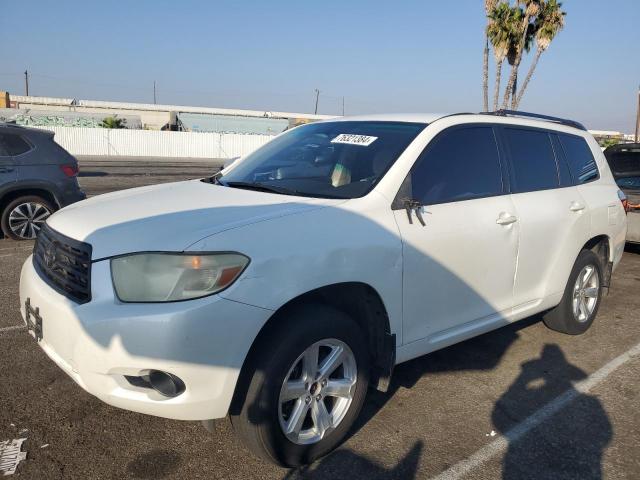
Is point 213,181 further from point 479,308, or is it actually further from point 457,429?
point 457,429

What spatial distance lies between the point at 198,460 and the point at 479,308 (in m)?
1.90

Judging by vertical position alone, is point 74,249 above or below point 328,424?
above

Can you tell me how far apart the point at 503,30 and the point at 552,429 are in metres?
23.2

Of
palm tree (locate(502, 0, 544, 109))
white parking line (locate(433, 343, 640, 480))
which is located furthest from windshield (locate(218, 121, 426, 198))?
palm tree (locate(502, 0, 544, 109))

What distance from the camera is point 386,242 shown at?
2.90 m

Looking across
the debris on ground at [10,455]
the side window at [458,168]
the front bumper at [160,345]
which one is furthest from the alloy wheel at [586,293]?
the debris on ground at [10,455]

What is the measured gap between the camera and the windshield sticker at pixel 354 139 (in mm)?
3526

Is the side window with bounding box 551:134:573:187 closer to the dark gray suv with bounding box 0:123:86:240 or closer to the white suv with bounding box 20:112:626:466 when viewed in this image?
the white suv with bounding box 20:112:626:466

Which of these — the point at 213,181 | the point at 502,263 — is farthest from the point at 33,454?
the point at 502,263

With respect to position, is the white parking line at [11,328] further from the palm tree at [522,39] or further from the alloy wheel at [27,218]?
the palm tree at [522,39]

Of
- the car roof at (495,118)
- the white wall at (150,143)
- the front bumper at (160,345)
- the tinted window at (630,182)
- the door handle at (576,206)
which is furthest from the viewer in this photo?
the white wall at (150,143)

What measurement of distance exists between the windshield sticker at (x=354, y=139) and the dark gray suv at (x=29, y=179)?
17.9 feet

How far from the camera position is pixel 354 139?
11.9 ft

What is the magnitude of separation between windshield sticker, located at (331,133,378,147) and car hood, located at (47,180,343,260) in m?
0.71
